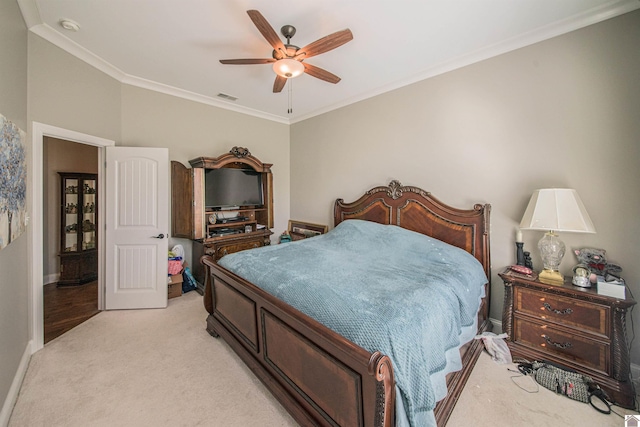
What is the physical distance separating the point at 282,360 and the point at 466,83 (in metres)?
3.32

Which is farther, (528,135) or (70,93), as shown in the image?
(70,93)

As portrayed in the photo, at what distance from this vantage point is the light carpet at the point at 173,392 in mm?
1669

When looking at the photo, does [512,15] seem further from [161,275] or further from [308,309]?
[161,275]

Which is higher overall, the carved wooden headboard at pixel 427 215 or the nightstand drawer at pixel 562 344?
the carved wooden headboard at pixel 427 215

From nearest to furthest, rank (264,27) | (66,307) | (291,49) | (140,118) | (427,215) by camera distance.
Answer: (264,27) < (291,49) < (427,215) < (66,307) < (140,118)

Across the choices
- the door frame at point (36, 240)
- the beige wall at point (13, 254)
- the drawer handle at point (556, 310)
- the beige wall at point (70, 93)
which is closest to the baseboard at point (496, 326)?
the drawer handle at point (556, 310)

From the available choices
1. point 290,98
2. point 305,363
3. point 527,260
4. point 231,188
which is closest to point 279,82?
point 290,98

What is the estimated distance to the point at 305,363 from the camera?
1524 mm

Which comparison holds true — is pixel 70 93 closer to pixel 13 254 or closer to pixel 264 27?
pixel 13 254

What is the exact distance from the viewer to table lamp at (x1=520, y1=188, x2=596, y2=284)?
2002 mm

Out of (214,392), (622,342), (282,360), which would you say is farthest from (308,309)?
(622,342)

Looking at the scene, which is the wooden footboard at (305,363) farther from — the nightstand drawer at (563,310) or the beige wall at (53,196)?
the beige wall at (53,196)

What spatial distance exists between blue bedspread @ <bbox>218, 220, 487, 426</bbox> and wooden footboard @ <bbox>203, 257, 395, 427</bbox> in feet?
0.37

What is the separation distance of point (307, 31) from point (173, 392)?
10.7ft
